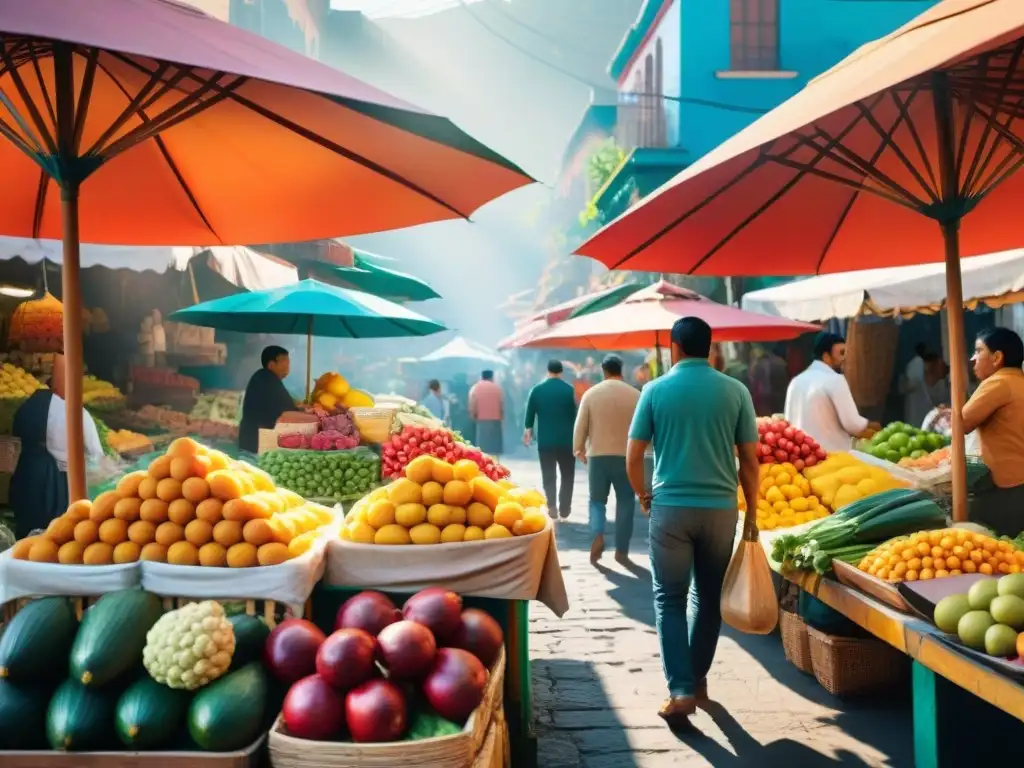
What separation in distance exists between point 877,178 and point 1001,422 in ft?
6.20

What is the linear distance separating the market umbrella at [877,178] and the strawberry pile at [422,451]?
1.83 metres

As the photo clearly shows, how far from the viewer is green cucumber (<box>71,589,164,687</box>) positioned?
9.80 feet

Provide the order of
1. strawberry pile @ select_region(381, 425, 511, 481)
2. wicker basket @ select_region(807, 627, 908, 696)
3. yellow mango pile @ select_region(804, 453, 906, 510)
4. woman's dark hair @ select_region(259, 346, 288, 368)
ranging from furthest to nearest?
woman's dark hair @ select_region(259, 346, 288, 368) < strawberry pile @ select_region(381, 425, 511, 481) < yellow mango pile @ select_region(804, 453, 906, 510) < wicker basket @ select_region(807, 627, 908, 696)

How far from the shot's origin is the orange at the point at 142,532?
359 cm

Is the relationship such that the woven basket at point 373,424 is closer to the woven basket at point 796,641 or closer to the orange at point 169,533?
the woven basket at point 796,641

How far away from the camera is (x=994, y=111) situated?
3859mm

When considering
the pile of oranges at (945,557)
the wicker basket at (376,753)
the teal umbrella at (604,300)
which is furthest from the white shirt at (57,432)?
the teal umbrella at (604,300)

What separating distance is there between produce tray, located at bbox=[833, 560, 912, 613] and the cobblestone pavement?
2.62 feet

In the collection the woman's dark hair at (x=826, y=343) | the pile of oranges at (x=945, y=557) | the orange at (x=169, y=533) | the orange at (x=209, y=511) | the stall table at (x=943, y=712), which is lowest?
the stall table at (x=943, y=712)

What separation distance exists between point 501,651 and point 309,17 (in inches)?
1274

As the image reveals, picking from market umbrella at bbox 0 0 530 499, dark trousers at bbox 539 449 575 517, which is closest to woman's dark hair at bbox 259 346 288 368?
market umbrella at bbox 0 0 530 499

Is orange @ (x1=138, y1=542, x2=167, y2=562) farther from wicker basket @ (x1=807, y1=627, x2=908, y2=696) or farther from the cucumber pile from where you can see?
wicker basket @ (x1=807, y1=627, x2=908, y2=696)

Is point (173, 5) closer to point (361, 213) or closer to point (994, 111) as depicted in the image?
point (361, 213)

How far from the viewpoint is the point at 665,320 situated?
348 inches
